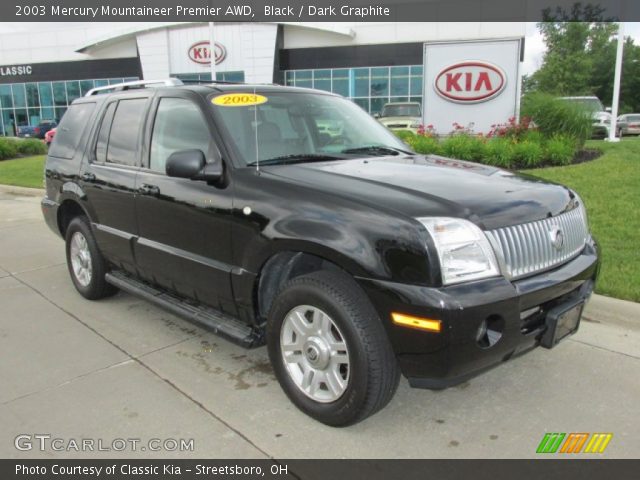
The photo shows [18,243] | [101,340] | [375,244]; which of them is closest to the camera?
[375,244]

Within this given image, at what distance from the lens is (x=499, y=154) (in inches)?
418

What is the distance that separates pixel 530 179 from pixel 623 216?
3976 mm

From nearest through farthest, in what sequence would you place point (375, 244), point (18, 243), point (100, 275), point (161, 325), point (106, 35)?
point (375, 244)
point (161, 325)
point (100, 275)
point (18, 243)
point (106, 35)

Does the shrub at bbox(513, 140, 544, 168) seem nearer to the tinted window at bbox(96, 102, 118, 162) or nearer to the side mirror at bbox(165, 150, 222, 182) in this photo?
the tinted window at bbox(96, 102, 118, 162)

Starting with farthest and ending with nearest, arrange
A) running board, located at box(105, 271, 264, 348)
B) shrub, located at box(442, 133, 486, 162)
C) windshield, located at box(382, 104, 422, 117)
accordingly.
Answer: windshield, located at box(382, 104, 422, 117) → shrub, located at box(442, 133, 486, 162) → running board, located at box(105, 271, 264, 348)

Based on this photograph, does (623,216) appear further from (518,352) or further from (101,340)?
(101,340)

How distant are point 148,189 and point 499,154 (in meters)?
8.11

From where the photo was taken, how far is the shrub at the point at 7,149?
21219 millimetres

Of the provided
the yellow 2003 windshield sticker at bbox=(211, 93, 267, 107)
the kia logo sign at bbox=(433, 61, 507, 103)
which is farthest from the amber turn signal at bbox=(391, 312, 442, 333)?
the kia logo sign at bbox=(433, 61, 507, 103)

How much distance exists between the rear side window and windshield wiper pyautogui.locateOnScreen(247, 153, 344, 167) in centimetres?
239

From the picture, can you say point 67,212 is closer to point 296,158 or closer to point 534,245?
point 296,158

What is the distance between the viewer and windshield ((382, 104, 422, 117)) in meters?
18.1
